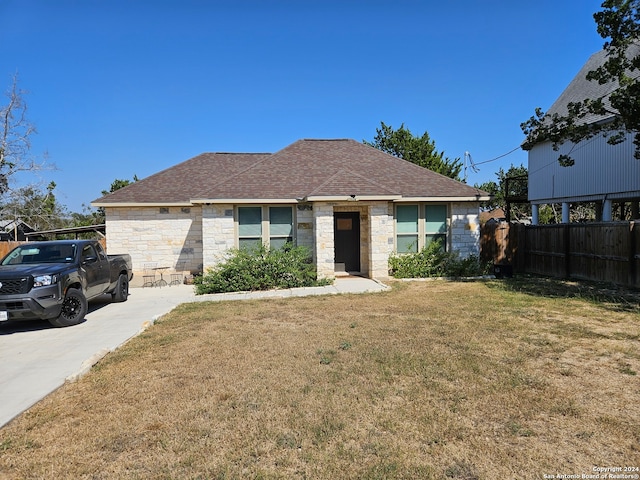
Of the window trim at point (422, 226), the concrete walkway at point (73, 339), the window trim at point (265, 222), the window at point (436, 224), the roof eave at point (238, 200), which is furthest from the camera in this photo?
the window at point (436, 224)

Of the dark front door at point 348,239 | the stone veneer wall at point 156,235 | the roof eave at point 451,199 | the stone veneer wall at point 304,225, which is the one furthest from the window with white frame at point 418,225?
the stone veneer wall at point 156,235

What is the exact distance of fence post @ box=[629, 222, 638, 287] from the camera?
33.7ft

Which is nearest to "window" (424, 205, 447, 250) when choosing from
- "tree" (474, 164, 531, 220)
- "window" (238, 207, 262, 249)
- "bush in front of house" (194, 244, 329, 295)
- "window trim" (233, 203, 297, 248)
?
"bush in front of house" (194, 244, 329, 295)

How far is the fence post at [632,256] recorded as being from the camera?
10280 mm

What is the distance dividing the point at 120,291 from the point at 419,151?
28.0 metres

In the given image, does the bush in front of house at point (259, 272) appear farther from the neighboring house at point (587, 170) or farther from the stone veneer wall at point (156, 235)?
the neighboring house at point (587, 170)

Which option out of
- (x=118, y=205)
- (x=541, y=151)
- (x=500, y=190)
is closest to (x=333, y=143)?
(x=118, y=205)

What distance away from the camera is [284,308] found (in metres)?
8.97

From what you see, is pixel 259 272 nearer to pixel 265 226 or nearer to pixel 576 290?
pixel 265 226

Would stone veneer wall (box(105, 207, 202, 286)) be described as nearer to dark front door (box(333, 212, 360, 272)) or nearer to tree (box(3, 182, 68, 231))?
dark front door (box(333, 212, 360, 272))

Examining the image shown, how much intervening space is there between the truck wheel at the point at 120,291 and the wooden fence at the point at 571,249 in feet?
40.8

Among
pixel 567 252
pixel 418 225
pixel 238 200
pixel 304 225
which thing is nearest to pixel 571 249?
pixel 567 252

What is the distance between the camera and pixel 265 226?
1310cm

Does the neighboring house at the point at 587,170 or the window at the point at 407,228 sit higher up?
the neighboring house at the point at 587,170
